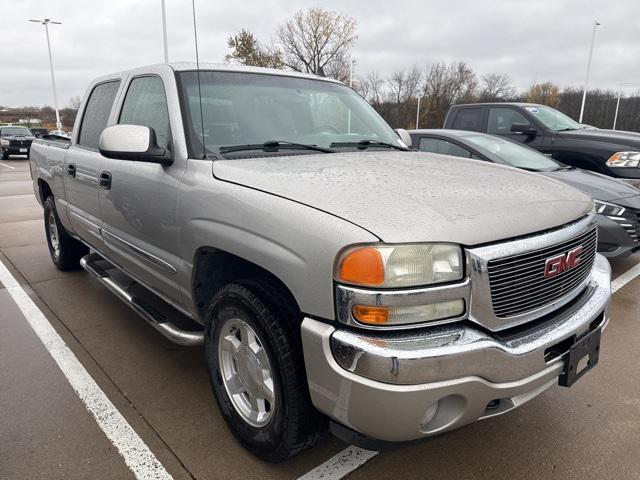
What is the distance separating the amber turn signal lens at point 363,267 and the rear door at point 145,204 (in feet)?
4.03

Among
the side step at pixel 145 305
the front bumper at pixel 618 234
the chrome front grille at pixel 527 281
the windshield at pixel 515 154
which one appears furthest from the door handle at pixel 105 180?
the front bumper at pixel 618 234

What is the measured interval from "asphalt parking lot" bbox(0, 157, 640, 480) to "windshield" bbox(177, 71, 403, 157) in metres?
1.46

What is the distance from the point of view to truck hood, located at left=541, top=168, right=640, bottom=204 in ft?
16.0

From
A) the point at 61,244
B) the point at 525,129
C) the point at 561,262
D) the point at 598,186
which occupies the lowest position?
the point at 61,244

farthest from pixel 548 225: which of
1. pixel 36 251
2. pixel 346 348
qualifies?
pixel 36 251

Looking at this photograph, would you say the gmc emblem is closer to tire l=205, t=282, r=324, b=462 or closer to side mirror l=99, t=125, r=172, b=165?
tire l=205, t=282, r=324, b=462

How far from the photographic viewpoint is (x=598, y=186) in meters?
5.09

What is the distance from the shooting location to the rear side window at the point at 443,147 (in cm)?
576

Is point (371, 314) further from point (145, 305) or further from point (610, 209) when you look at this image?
point (610, 209)

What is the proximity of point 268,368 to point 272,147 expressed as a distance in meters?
1.23

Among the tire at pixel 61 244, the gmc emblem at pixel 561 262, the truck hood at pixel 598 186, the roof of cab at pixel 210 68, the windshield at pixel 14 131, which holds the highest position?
the roof of cab at pixel 210 68

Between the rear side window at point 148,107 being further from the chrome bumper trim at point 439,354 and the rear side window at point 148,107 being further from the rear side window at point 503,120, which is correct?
the rear side window at point 503,120

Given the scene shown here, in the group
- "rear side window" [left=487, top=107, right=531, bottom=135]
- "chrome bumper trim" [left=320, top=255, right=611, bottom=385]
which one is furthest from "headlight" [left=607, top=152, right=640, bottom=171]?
"chrome bumper trim" [left=320, top=255, right=611, bottom=385]

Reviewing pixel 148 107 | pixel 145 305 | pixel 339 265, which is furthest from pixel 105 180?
pixel 339 265
